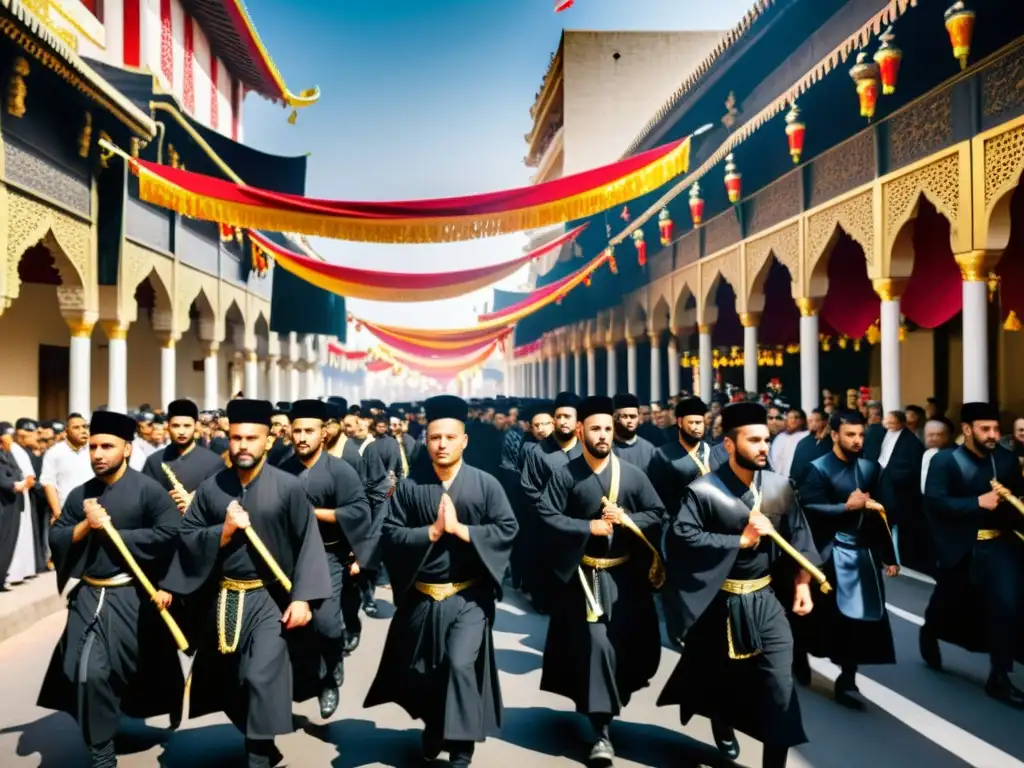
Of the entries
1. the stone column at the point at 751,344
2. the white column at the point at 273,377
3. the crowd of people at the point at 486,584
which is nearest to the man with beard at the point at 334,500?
the crowd of people at the point at 486,584

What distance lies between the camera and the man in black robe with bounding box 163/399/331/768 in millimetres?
4121

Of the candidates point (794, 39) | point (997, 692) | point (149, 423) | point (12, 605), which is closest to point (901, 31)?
point (794, 39)

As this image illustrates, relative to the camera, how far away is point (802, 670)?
561cm

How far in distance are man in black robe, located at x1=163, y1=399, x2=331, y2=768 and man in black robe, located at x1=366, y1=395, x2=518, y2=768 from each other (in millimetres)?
454

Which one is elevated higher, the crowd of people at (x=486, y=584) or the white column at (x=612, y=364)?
the white column at (x=612, y=364)

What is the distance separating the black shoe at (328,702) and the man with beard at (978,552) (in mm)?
3963

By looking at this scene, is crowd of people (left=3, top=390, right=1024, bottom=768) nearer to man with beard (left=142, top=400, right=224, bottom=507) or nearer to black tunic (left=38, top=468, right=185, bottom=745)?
black tunic (left=38, top=468, right=185, bottom=745)

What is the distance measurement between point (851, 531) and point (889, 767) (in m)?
1.64

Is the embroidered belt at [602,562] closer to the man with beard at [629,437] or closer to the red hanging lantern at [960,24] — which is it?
the man with beard at [629,437]

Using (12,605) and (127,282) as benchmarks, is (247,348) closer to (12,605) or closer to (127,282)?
(127,282)

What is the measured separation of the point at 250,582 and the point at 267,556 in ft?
0.63

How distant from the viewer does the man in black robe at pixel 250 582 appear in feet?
13.5

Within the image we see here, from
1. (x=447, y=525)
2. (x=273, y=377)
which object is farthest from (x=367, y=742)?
(x=273, y=377)

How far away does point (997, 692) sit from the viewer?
5.18 meters
